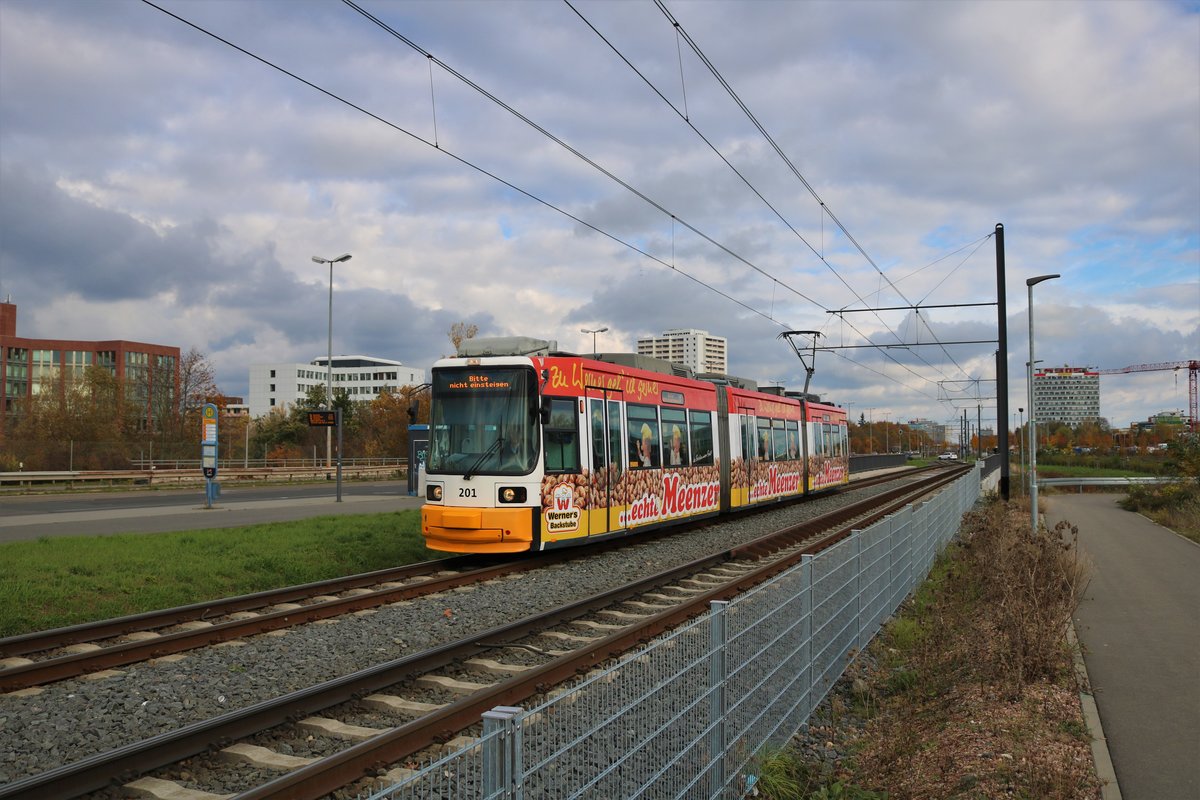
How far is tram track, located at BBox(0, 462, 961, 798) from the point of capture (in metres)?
4.88

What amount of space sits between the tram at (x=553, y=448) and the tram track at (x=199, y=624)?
848mm

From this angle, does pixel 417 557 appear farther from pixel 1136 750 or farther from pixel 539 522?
pixel 1136 750

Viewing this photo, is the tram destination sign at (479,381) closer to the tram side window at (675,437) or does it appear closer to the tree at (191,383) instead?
the tram side window at (675,437)

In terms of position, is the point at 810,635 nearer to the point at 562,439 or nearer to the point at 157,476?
the point at 562,439

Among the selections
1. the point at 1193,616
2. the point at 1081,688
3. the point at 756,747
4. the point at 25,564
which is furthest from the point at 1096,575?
the point at 25,564

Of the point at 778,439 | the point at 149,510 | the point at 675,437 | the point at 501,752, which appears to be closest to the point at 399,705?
the point at 501,752

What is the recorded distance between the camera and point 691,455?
18281mm

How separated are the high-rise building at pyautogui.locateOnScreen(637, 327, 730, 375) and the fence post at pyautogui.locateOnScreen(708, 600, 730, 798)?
111 metres

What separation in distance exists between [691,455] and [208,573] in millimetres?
9417

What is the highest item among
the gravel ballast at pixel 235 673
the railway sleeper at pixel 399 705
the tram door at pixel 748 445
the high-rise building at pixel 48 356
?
the high-rise building at pixel 48 356

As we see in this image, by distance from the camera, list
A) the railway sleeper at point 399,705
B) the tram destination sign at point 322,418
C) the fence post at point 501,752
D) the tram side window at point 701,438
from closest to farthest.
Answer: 1. the fence post at point 501,752
2. the railway sleeper at point 399,705
3. the tram side window at point 701,438
4. the tram destination sign at point 322,418

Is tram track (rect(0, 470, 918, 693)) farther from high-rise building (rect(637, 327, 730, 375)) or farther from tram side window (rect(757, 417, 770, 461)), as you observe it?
high-rise building (rect(637, 327, 730, 375))

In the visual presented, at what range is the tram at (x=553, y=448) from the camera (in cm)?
1323

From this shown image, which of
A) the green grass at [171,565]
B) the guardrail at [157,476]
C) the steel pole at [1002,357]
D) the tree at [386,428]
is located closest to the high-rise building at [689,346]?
the tree at [386,428]
